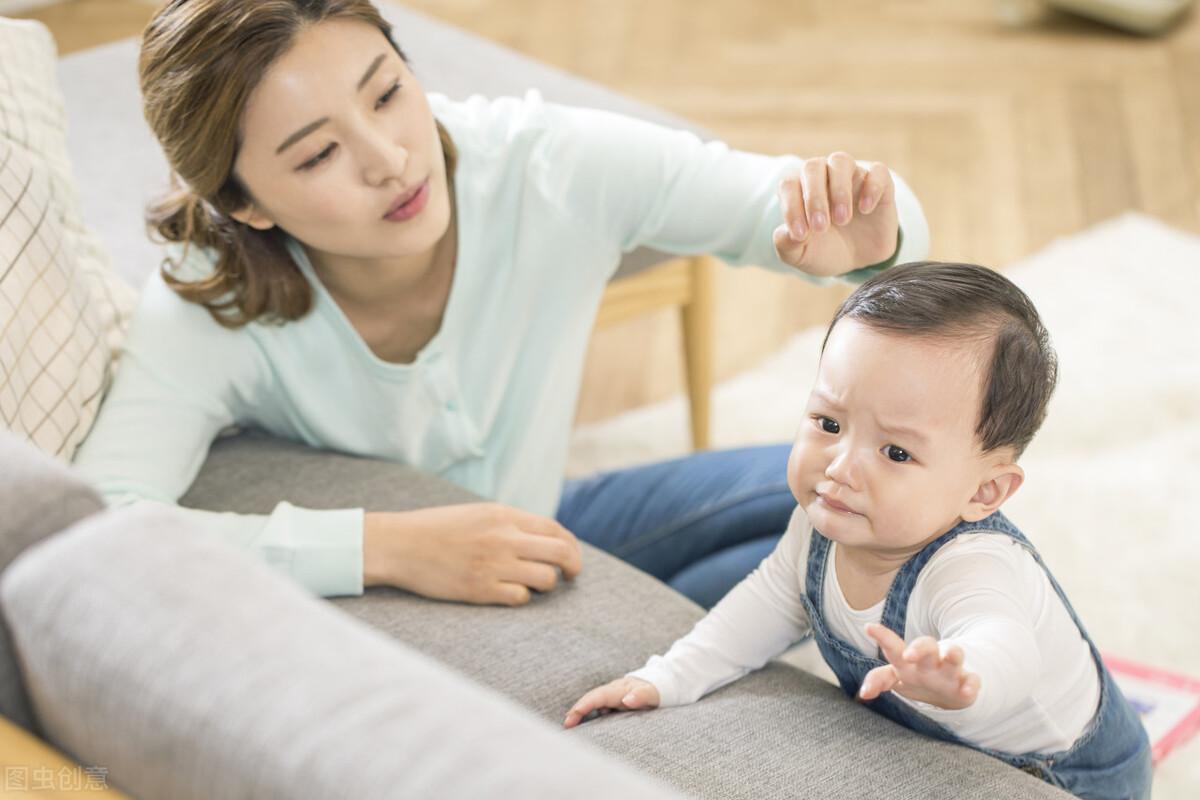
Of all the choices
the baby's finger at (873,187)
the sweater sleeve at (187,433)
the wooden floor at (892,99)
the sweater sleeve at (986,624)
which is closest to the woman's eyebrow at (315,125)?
the sweater sleeve at (187,433)

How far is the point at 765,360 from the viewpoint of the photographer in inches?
107

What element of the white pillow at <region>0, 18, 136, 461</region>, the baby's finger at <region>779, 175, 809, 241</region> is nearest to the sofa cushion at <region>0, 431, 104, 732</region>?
the white pillow at <region>0, 18, 136, 461</region>

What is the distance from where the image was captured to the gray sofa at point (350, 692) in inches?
26.9

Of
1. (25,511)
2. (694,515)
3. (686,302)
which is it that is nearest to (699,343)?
(686,302)

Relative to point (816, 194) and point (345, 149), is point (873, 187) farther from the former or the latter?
point (345, 149)

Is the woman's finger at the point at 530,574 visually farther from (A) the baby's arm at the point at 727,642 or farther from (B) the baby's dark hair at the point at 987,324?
(B) the baby's dark hair at the point at 987,324

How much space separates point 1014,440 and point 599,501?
2.47ft

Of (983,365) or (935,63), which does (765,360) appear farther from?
(983,365)

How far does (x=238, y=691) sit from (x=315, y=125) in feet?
2.44

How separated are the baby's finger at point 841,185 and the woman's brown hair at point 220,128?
0.49m

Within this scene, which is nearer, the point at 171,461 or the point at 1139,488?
the point at 171,461

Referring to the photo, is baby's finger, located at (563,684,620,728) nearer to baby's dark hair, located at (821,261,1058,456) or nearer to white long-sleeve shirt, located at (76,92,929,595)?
white long-sleeve shirt, located at (76,92,929,595)

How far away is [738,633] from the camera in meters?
1.25

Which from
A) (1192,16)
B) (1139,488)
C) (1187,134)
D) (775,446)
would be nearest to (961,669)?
(775,446)
